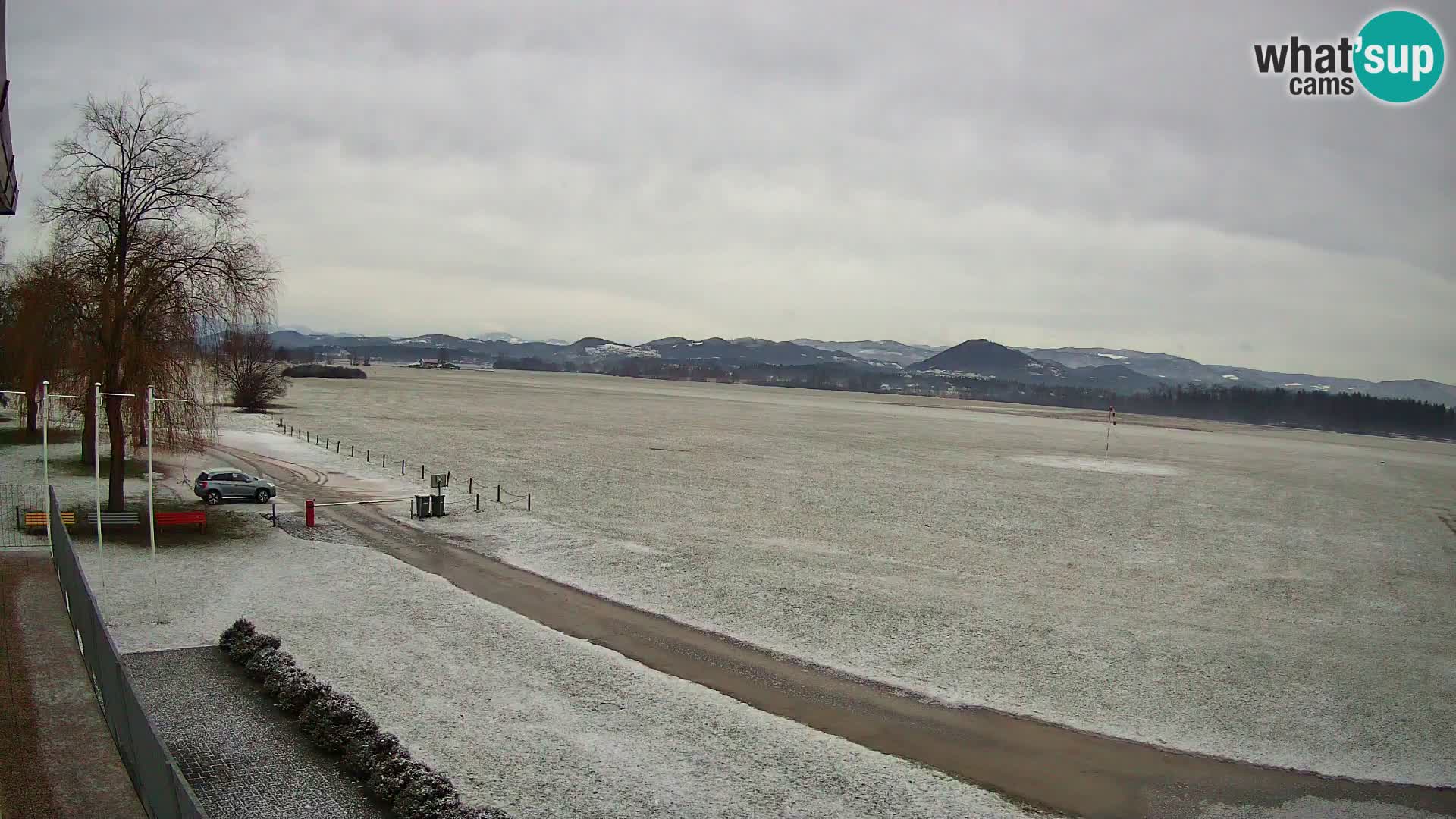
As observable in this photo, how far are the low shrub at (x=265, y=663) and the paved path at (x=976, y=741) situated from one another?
627cm

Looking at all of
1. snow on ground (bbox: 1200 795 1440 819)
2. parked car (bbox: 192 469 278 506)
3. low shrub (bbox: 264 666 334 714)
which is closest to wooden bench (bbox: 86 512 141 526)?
parked car (bbox: 192 469 278 506)

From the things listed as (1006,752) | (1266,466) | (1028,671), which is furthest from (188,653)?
(1266,466)

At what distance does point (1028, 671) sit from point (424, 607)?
14827 mm

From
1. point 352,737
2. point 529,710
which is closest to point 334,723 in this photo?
point 352,737

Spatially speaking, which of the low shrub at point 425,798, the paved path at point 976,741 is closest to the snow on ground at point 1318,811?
the paved path at point 976,741

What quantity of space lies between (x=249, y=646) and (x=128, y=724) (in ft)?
24.8

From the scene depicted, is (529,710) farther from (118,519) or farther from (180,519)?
(118,519)

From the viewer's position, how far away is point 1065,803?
1398 centimetres

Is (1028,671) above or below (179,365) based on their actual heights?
below

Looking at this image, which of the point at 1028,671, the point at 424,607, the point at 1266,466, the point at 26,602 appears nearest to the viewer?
the point at 26,602

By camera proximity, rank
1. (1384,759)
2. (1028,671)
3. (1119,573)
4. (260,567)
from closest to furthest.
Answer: (1384,759) < (1028,671) < (260,567) < (1119,573)

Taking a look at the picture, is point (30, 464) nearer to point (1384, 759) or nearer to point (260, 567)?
point (260, 567)

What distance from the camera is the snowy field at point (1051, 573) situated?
18625 millimetres

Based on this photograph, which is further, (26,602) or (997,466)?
(997,466)
